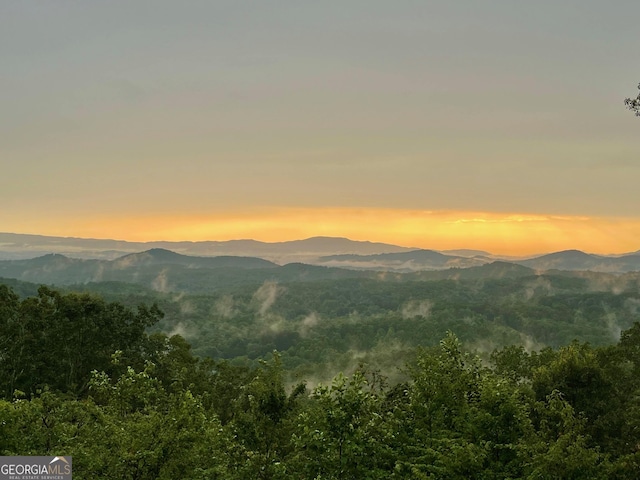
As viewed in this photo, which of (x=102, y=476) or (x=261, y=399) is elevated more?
(x=261, y=399)

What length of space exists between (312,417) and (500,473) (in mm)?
7850

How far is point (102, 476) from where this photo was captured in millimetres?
19609

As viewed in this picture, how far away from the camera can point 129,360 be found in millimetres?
49594

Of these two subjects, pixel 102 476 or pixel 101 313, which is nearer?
pixel 102 476

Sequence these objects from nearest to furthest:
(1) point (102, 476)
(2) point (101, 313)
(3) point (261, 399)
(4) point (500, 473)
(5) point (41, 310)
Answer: (1) point (102, 476) → (4) point (500, 473) → (3) point (261, 399) → (5) point (41, 310) → (2) point (101, 313)

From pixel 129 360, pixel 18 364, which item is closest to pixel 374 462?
pixel 129 360

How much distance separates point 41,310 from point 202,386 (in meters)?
16.5

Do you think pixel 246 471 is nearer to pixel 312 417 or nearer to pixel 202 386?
pixel 312 417

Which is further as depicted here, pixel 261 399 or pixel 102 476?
pixel 261 399

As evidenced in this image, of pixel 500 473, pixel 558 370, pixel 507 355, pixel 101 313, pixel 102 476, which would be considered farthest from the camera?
pixel 507 355

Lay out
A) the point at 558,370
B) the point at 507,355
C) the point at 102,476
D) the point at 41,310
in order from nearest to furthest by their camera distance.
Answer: the point at 102,476 < the point at 558,370 < the point at 41,310 < the point at 507,355

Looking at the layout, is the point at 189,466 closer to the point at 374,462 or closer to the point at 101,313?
the point at 374,462

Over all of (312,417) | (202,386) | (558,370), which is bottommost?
(202,386)

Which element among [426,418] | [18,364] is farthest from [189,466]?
[18,364]
